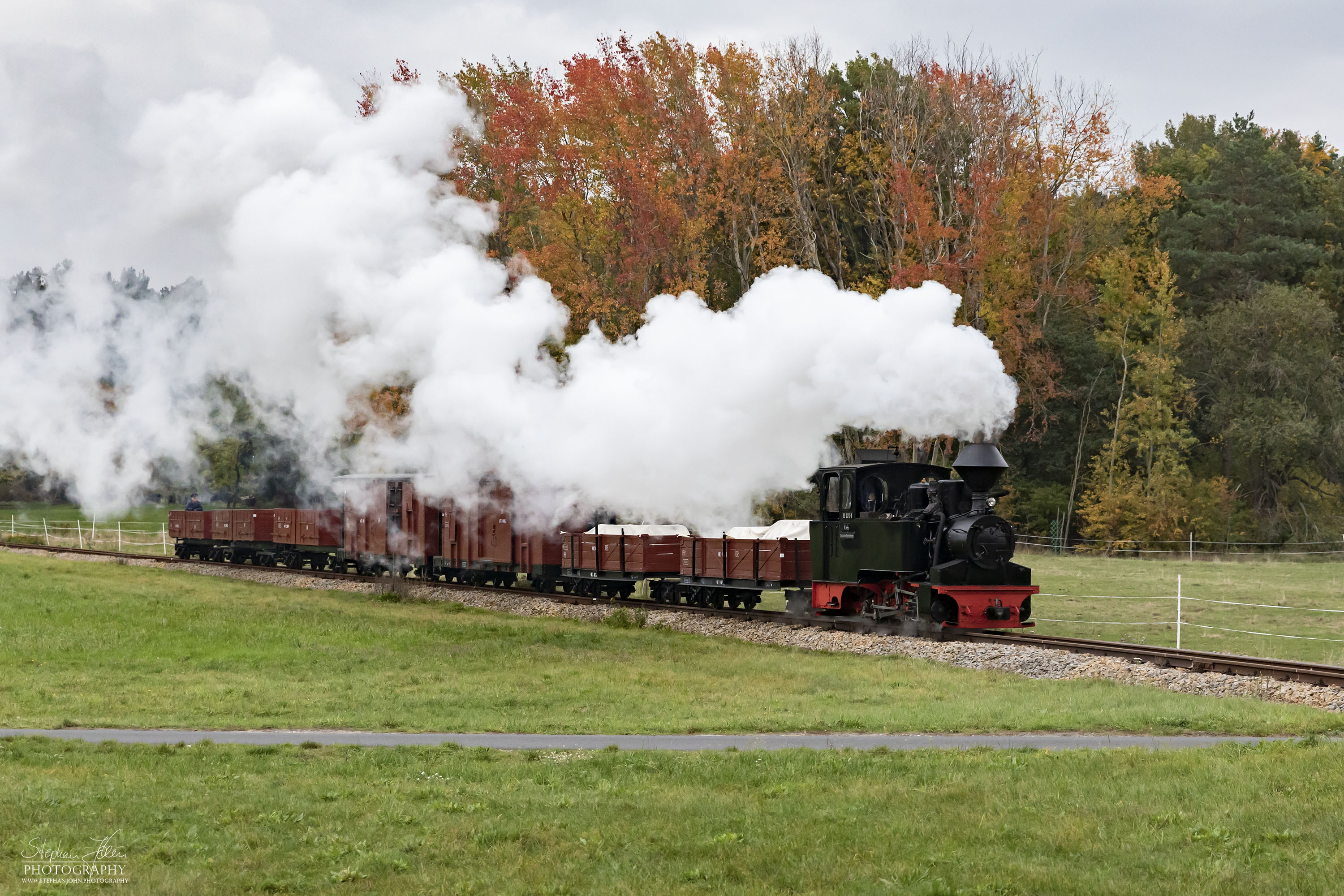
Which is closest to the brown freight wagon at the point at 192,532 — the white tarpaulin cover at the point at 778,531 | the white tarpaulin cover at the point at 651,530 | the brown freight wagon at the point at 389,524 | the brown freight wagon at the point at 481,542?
the brown freight wagon at the point at 389,524

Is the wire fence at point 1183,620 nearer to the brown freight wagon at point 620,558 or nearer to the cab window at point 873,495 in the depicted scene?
the cab window at point 873,495

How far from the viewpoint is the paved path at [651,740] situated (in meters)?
14.4

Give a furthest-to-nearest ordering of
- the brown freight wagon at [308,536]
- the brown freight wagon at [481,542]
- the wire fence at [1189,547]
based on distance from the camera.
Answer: the wire fence at [1189,547] → the brown freight wagon at [308,536] → the brown freight wagon at [481,542]

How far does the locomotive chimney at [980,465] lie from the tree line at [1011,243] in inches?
750

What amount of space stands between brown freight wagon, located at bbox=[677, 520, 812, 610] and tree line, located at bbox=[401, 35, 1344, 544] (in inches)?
529

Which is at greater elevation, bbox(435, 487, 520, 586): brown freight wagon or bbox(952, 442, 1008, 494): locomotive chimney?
bbox(952, 442, 1008, 494): locomotive chimney

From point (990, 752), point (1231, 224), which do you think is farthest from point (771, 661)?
point (1231, 224)

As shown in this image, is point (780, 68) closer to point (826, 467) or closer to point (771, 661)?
point (826, 467)

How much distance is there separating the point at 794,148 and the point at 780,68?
10.4ft

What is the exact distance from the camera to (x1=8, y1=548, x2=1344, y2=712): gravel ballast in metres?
18.8

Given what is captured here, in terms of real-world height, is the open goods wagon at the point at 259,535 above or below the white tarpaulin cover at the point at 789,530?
below

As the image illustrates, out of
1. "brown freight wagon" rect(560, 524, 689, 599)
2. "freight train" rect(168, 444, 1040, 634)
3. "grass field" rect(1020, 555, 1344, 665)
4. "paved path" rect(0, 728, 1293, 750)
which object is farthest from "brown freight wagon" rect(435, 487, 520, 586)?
"paved path" rect(0, 728, 1293, 750)

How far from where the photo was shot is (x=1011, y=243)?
4688 centimetres

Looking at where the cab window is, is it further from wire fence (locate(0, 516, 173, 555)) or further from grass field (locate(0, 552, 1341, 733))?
wire fence (locate(0, 516, 173, 555))
